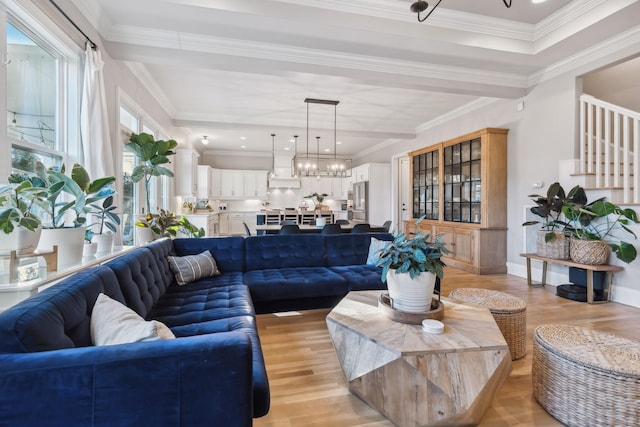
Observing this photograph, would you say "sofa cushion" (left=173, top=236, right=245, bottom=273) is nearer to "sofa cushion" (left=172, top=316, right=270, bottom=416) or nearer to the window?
the window

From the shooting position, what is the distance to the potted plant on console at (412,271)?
1.72 meters

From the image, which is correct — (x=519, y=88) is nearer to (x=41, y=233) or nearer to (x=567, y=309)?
(x=567, y=309)

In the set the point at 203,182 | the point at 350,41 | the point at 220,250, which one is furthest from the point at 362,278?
the point at 203,182

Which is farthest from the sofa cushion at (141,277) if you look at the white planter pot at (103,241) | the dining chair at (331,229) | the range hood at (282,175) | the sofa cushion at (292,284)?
the range hood at (282,175)

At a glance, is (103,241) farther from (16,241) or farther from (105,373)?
(105,373)

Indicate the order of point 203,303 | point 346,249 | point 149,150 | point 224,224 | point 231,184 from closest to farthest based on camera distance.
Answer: point 203,303
point 149,150
point 346,249
point 231,184
point 224,224

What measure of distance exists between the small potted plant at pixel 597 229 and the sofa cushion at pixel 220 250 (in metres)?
3.87

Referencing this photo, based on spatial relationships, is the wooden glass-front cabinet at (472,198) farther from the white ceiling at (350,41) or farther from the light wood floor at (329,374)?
the light wood floor at (329,374)

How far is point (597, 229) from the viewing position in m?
3.74

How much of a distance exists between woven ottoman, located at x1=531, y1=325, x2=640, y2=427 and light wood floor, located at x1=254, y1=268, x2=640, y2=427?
13 centimetres

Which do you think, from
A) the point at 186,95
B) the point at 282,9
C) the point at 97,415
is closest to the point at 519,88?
the point at 282,9

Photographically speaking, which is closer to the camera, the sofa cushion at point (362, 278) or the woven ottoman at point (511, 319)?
the woven ottoman at point (511, 319)

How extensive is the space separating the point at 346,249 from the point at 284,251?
0.73 metres

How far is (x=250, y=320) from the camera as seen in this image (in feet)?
6.10
